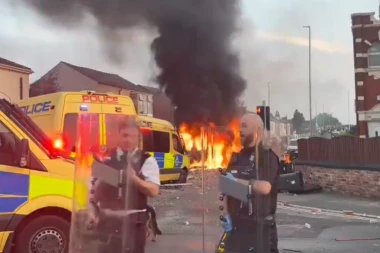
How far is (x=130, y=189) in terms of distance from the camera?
313 centimetres

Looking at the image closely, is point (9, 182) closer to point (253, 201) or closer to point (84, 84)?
point (253, 201)

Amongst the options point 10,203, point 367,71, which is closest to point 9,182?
point 10,203

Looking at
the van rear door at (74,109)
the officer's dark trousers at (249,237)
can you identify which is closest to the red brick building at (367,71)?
the van rear door at (74,109)

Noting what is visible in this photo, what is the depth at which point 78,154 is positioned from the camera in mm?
3174

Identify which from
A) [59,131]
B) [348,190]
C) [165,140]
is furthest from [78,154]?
[165,140]

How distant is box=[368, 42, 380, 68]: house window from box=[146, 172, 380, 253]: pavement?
15156mm

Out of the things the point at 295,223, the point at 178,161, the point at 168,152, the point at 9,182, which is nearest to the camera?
the point at 9,182

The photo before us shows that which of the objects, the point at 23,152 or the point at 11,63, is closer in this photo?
the point at 23,152

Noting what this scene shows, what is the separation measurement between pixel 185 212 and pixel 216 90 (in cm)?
2154

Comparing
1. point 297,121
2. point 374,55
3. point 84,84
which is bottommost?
point 374,55

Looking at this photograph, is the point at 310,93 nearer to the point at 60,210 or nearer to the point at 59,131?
the point at 59,131

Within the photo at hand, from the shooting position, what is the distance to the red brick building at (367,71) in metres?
26.6

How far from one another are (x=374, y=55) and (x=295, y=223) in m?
20.3

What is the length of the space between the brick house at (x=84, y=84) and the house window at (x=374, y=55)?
17.1 m
